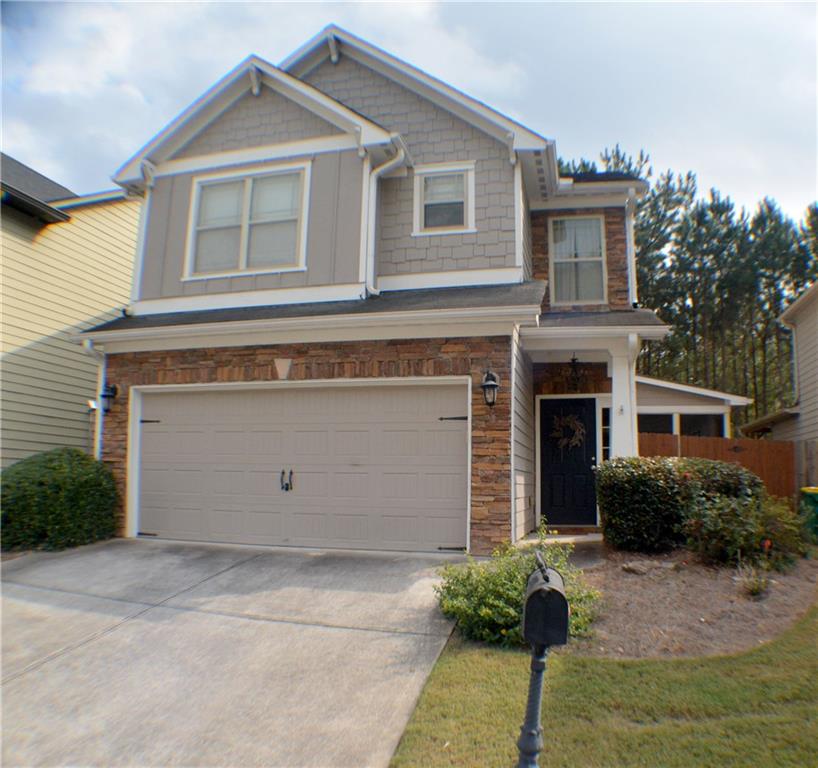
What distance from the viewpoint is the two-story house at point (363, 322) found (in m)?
7.68

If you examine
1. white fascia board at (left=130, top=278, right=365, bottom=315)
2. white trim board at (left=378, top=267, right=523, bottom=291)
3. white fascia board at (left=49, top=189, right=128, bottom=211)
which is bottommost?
white fascia board at (left=130, top=278, right=365, bottom=315)

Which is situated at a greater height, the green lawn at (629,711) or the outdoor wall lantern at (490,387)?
the outdoor wall lantern at (490,387)

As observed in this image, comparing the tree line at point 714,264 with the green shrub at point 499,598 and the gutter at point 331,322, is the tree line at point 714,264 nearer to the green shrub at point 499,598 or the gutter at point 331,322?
the gutter at point 331,322

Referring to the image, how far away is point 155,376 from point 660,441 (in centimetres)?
909

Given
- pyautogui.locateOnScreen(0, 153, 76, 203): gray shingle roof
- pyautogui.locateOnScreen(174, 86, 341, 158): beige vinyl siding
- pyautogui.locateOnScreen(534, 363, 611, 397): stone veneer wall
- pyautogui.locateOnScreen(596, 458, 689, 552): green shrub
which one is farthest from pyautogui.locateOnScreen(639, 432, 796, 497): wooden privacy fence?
pyautogui.locateOnScreen(0, 153, 76, 203): gray shingle roof

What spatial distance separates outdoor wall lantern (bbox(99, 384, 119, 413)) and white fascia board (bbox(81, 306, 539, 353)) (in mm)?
623

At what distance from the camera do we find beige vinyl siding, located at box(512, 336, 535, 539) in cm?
775

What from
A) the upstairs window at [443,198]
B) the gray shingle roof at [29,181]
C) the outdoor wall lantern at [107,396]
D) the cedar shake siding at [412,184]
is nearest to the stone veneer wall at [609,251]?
the cedar shake siding at [412,184]

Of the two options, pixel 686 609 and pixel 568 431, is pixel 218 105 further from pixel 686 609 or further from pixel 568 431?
pixel 686 609

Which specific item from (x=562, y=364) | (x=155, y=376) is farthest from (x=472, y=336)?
(x=155, y=376)

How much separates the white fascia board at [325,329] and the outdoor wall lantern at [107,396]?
24.5 inches

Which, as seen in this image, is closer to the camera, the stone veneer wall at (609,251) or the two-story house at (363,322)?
the two-story house at (363,322)

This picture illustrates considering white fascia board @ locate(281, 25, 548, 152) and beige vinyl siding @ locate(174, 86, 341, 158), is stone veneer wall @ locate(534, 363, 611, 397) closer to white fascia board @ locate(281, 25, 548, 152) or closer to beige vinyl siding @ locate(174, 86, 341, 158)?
white fascia board @ locate(281, 25, 548, 152)

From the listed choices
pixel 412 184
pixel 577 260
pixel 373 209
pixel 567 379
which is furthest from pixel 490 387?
pixel 577 260
